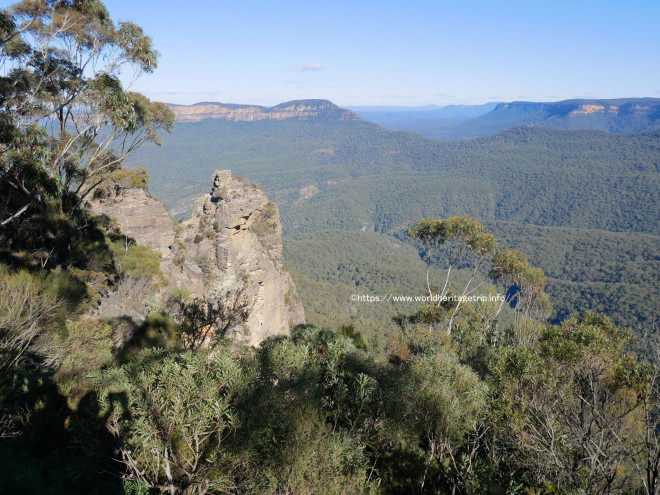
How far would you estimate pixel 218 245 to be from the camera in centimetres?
2053

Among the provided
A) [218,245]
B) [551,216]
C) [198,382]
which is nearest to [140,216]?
[218,245]

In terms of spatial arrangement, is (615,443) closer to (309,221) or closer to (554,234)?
(554,234)

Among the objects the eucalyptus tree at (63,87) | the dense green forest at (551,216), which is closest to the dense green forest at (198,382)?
the eucalyptus tree at (63,87)

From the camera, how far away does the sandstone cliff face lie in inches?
728

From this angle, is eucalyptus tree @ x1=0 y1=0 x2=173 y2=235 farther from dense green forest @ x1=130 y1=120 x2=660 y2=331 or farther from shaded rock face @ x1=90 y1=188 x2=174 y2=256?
dense green forest @ x1=130 y1=120 x2=660 y2=331

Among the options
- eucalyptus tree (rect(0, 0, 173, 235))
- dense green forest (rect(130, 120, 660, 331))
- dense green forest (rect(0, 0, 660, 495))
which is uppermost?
eucalyptus tree (rect(0, 0, 173, 235))

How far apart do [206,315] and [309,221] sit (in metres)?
154

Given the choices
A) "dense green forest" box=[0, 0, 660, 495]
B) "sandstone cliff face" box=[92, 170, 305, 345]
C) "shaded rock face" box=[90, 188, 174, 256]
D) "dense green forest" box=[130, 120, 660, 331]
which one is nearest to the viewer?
"dense green forest" box=[0, 0, 660, 495]

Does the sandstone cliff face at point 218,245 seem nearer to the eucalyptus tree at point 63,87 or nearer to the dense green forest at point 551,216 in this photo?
the eucalyptus tree at point 63,87

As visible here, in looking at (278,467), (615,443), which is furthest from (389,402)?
(615,443)

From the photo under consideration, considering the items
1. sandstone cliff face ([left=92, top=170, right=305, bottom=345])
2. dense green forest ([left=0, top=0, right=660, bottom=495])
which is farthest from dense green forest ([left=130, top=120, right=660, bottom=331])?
dense green forest ([left=0, top=0, right=660, bottom=495])

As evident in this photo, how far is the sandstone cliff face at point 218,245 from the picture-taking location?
18500mm

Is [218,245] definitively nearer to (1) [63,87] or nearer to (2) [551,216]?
(1) [63,87]

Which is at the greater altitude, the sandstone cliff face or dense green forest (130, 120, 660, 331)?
the sandstone cliff face
